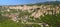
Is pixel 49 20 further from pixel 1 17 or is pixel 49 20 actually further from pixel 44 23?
pixel 1 17

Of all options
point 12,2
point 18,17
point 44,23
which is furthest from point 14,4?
point 44,23

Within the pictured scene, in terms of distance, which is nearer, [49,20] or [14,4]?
[49,20]

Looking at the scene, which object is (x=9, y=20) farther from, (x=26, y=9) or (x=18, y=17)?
(x=26, y=9)

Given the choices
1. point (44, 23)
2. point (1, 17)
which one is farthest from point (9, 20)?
point (44, 23)

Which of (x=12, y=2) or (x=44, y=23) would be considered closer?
(x=44, y=23)

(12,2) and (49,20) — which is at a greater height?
(12,2)

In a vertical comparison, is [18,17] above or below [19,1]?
below
